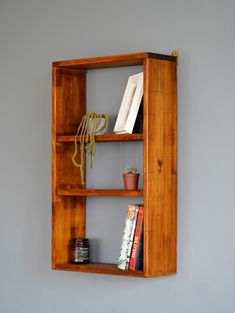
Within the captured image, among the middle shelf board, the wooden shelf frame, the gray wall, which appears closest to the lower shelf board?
the wooden shelf frame

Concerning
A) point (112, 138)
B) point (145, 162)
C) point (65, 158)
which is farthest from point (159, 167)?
point (65, 158)

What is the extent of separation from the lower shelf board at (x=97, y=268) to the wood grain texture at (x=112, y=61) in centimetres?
87

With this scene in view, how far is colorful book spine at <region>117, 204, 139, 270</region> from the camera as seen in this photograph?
9.41 feet

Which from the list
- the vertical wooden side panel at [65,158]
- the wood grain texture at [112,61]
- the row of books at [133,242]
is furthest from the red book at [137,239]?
the wood grain texture at [112,61]

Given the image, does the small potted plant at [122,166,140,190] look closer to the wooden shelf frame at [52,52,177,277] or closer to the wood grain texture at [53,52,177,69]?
the wooden shelf frame at [52,52,177,277]

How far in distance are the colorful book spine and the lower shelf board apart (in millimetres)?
29

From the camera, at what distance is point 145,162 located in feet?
9.15

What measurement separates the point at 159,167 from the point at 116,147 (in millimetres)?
338

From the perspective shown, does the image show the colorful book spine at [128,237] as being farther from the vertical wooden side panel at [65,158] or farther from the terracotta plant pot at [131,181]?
the vertical wooden side panel at [65,158]

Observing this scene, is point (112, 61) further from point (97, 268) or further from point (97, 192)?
point (97, 268)
